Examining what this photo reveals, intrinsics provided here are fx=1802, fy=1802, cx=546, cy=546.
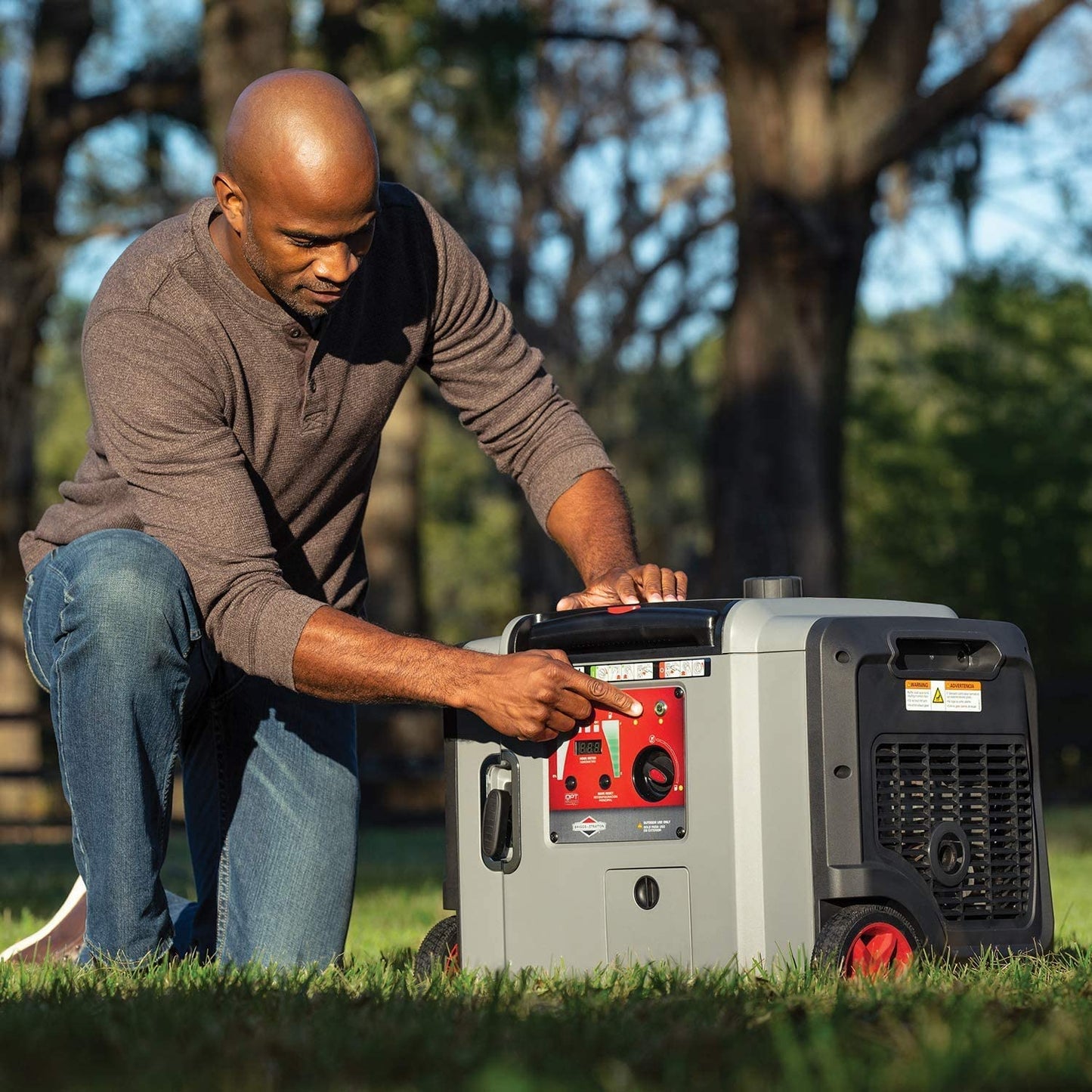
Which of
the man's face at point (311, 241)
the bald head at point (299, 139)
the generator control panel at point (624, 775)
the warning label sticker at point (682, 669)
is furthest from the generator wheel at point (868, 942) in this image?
the bald head at point (299, 139)

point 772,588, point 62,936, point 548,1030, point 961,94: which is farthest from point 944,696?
point 961,94

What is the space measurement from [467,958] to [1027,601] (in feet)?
61.7

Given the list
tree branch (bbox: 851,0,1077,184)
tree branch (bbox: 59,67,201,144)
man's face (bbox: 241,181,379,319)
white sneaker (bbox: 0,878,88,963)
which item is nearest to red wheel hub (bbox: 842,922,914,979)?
man's face (bbox: 241,181,379,319)

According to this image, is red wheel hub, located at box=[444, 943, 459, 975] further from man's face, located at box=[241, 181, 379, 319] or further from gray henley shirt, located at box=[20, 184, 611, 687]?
man's face, located at box=[241, 181, 379, 319]

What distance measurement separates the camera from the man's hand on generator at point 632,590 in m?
3.51

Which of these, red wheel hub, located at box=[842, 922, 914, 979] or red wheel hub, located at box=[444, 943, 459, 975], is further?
red wheel hub, located at box=[444, 943, 459, 975]

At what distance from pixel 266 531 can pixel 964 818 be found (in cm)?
141

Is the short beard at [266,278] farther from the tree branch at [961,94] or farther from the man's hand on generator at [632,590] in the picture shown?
the tree branch at [961,94]

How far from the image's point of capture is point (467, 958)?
11.4 feet

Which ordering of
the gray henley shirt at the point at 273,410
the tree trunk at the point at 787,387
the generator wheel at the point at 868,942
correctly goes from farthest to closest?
the tree trunk at the point at 787,387
the gray henley shirt at the point at 273,410
the generator wheel at the point at 868,942

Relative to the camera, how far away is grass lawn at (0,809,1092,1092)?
2033 millimetres

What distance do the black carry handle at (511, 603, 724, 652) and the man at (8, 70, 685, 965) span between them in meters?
0.13

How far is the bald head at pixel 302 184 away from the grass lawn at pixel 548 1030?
1.33 metres

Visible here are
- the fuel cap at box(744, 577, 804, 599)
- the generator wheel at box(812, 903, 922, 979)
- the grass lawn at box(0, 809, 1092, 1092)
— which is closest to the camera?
the grass lawn at box(0, 809, 1092, 1092)
